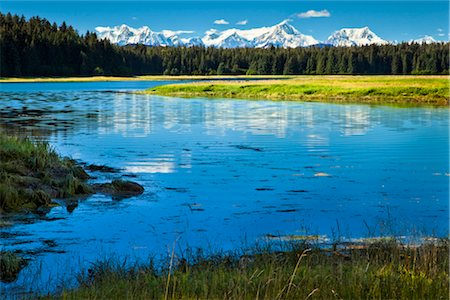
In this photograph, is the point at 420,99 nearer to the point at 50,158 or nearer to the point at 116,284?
the point at 50,158

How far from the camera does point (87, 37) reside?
7402 inches

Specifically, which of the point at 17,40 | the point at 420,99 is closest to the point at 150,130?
the point at 420,99

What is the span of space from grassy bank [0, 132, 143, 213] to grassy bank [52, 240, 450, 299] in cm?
644

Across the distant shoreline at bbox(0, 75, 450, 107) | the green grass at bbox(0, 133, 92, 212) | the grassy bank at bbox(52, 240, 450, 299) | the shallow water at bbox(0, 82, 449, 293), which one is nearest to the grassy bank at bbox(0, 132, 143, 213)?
the green grass at bbox(0, 133, 92, 212)

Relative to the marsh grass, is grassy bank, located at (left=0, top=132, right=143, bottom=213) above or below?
above

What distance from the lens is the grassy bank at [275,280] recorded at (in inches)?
316

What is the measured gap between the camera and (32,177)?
18.9m

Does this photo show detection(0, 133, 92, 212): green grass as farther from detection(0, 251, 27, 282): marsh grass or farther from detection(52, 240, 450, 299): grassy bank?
detection(52, 240, 450, 299): grassy bank

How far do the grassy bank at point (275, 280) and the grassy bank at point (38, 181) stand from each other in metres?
6.44

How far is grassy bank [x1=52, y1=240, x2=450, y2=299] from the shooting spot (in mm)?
8023

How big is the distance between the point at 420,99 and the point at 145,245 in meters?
57.7

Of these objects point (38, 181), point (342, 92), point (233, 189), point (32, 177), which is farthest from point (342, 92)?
point (38, 181)

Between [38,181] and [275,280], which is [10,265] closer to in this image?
[275,280]

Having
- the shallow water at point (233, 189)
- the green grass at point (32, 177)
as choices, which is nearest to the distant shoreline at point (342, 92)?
the shallow water at point (233, 189)
